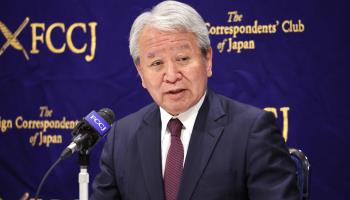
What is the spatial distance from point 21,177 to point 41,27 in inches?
38.1

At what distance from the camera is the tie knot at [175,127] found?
205 cm

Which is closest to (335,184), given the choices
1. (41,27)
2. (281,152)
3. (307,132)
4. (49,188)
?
Result: (307,132)

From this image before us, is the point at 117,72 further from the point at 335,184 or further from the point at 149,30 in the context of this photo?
the point at 335,184

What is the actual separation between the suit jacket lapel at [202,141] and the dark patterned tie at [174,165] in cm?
5

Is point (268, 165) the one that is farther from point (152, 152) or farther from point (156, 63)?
point (156, 63)

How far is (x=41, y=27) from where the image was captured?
3.24m

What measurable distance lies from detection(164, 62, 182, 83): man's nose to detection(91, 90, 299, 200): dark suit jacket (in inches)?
8.0

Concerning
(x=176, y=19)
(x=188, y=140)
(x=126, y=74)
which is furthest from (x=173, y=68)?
(x=126, y=74)

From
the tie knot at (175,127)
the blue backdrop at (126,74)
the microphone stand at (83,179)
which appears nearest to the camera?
the microphone stand at (83,179)

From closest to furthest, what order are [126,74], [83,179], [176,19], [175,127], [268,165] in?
[83,179] → [268,165] → [176,19] → [175,127] → [126,74]

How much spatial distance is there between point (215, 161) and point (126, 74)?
52.5 inches

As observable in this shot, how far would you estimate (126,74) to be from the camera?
3139 mm

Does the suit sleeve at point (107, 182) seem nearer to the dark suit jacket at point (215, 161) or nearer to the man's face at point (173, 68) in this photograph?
the dark suit jacket at point (215, 161)

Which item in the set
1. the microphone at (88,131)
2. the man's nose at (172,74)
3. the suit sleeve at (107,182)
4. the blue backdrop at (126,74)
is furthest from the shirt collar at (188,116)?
the blue backdrop at (126,74)
